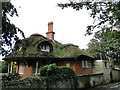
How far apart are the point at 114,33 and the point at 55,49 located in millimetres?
16047

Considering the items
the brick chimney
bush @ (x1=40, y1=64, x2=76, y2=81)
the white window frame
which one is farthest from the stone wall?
the brick chimney

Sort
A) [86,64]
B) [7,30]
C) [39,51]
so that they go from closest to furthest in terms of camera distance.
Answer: [7,30]
[39,51]
[86,64]

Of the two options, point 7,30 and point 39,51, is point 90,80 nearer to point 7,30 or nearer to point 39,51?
point 39,51

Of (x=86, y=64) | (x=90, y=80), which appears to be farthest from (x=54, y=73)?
(x=86, y=64)

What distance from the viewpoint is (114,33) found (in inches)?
212

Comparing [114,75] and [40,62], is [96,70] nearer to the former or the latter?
[114,75]

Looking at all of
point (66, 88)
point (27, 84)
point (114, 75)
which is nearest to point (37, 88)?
point (27, 84)

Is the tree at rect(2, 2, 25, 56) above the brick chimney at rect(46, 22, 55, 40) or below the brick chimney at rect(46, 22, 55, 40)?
below

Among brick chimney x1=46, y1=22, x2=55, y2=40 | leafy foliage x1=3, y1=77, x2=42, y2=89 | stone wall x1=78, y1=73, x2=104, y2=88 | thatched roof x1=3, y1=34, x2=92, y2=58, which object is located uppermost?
brick chimney x1=46, y1=22, x2=55, y2=40

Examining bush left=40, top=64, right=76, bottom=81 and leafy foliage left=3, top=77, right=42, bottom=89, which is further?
bush left=40, top=64, right=76, bottom=81

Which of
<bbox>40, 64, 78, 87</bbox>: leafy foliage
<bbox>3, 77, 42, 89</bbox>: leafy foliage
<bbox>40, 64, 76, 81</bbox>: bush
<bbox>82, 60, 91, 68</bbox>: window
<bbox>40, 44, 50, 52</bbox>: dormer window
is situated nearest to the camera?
<bbox>3, 77, 42, 89</bbox>: leafy foliage

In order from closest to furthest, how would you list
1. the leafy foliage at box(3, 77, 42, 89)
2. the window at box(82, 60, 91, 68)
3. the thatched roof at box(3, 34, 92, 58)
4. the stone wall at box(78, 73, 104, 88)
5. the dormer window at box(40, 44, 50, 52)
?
the leafy foliage at box(3, 77, 42, 89) → the stone wall at box(78, 73, 104, 88) → the thatched roof at box(3, 34, 92, 58) → the dormer window at box(40, 44, 50, 52) → the window at box(82, 60, 91, 68)

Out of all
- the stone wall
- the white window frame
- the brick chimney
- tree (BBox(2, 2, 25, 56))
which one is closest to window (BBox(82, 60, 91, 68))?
the stone wall

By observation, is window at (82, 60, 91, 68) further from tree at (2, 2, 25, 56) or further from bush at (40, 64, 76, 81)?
tree at (2, 2, 25, 56)
